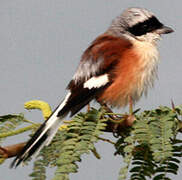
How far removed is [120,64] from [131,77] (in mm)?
140

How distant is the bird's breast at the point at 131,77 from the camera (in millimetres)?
3256

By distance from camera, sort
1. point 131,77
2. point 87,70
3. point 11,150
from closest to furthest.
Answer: point 11,150 → point 87,70 → point 131,77

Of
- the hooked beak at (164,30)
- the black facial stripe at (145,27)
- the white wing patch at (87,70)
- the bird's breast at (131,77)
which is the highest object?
the black facial stripe at (145,27)

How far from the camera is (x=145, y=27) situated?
12.3 feet

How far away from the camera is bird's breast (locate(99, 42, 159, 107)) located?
3.26m

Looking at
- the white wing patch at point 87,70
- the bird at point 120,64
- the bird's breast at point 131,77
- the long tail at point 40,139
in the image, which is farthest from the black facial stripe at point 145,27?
the long tail at point 40,139

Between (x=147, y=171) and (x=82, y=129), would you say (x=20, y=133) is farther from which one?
(x=147, y=171)

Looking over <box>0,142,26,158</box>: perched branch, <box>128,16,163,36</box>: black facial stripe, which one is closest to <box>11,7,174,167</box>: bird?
<box>128,16,163,36</box>: black facial stripe

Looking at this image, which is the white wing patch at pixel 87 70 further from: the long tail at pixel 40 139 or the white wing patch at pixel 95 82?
the long tail at pixel 40 139

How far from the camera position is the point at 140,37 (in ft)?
12.2

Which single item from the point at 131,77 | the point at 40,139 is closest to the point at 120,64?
the point at 131,77

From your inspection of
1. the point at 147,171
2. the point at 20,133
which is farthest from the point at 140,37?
the point at 147,171

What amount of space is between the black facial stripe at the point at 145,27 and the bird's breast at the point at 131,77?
26 centimetres

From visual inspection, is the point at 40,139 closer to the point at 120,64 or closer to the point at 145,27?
the point at 120,64
